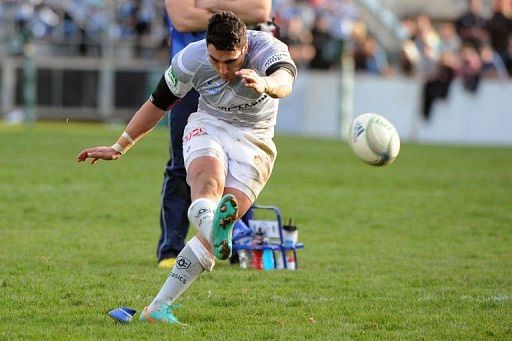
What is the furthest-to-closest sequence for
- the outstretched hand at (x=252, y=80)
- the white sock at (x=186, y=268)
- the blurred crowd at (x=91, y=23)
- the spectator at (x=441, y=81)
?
1. the blurred crowd at (x=91, y=23)
2. the spectator at (x=441, y=81)
3. the white sock at (x=186, y=268)
4. the outstretched hand at (x=252, y=80)

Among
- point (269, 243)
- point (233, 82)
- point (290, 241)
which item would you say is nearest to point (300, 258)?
point (290, 241)

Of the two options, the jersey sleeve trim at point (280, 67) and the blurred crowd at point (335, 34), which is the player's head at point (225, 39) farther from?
the blurred crowd at point (335, 34)

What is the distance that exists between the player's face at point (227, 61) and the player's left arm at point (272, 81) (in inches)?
8.0

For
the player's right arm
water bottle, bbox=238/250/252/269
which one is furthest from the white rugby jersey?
Answer: water bottle, bbox=238/250/252/269

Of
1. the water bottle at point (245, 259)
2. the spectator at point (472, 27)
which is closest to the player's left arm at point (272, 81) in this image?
the water bottle at point (245, 259)

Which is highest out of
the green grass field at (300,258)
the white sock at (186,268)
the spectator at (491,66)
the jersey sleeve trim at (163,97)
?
the jersey sleeve trim at (163,97)

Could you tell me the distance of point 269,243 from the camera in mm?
8945

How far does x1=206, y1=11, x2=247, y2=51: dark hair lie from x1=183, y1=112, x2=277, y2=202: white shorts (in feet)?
2.18

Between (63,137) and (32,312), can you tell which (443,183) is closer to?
(63,137)

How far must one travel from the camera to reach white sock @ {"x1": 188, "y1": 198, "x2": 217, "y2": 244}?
6363 mm

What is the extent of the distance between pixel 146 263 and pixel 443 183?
8631mm

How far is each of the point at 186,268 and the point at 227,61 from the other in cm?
119

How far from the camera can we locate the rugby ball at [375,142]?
697cm

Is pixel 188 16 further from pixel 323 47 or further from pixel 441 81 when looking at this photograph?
pixel 323 47
